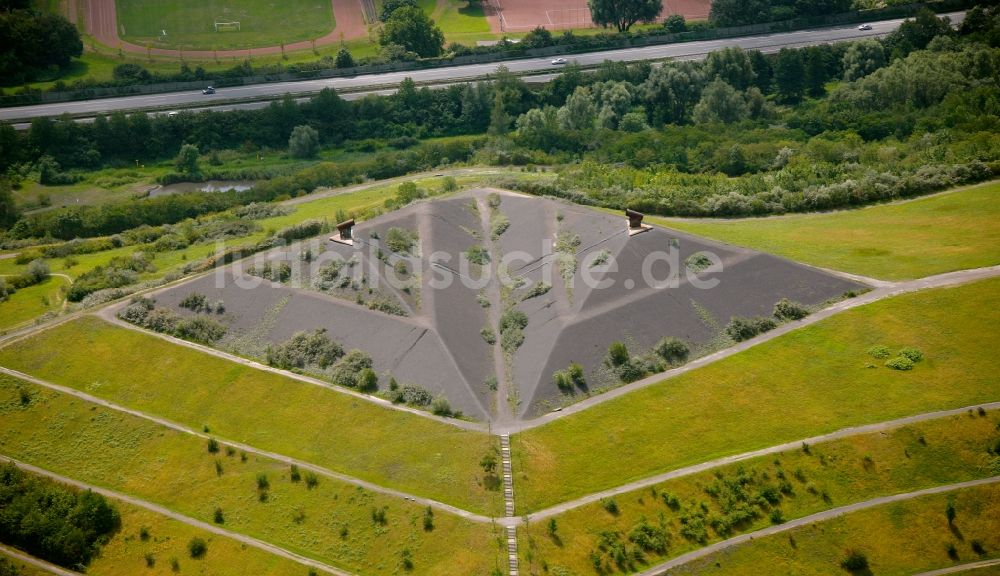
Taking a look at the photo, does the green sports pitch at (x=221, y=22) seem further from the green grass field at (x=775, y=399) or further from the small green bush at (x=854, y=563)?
the small green bush at (x=854, y=563)

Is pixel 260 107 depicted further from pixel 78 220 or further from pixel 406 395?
pixel 406 395

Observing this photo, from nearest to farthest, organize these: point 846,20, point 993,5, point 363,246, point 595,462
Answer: point 595,462 < point 363,246 < point 993,5 < point 846,20

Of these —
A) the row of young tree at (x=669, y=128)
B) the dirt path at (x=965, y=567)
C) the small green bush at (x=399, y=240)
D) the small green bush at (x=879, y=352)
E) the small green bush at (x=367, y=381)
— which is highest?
the row of young tree at (x=669, y=128)

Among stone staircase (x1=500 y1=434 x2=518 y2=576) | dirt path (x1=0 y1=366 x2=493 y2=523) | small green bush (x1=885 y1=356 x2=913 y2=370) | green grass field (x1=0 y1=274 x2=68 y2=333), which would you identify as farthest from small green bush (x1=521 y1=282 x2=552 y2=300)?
green grass field (x1=0 y1=274 x2=68 y2=333)

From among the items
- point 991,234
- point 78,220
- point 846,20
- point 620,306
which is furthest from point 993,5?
point 78,220

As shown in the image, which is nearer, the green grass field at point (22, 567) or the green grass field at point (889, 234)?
the green grass field at point (22, 567)

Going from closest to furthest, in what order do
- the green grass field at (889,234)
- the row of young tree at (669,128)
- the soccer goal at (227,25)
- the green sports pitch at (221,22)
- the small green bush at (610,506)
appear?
the small green bush at (610,506)
the green grass field at (889,234)
the row of young tree at (669,128)
the green sports pitch at (221,22)
the soccer goal at (227,25)

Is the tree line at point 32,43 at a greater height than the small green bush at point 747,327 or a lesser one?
greater

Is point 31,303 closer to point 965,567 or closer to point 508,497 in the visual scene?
point 508,497

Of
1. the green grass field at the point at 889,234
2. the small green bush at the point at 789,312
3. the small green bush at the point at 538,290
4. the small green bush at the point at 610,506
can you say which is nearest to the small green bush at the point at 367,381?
the small green bush at the point at 538,290
